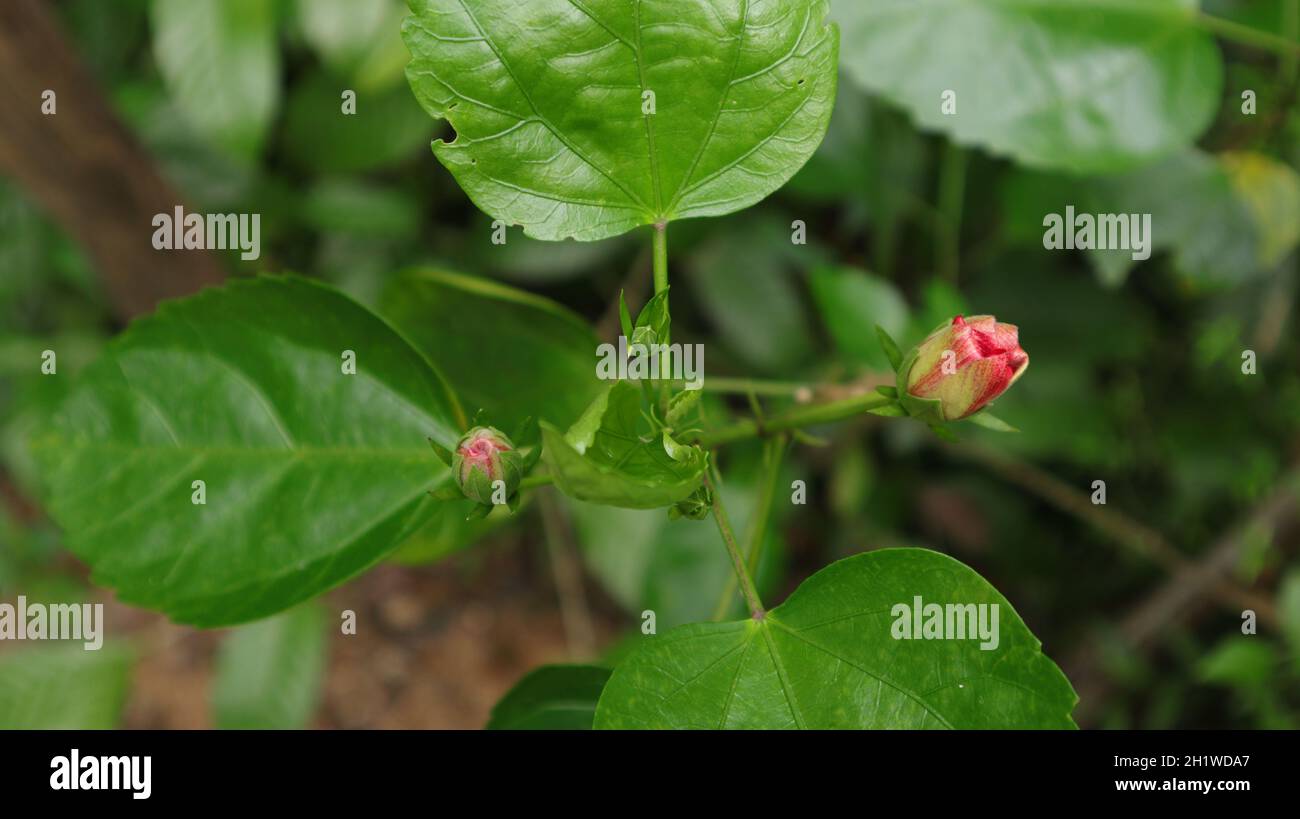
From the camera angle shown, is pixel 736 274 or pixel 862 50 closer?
pixel 862 50

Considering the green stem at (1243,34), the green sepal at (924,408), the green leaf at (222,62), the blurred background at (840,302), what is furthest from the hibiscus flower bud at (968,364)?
the green leaf at (222,62)

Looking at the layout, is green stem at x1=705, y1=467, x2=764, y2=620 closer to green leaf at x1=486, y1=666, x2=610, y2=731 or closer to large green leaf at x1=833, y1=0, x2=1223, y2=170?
green leaf at x1=486, y1=666, x2=610, y2=731

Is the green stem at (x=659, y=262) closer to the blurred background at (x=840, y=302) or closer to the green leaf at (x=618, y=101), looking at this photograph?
the green leaf at (x=618, y=101)

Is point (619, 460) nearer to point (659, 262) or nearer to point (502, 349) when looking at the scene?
point (659, 262)

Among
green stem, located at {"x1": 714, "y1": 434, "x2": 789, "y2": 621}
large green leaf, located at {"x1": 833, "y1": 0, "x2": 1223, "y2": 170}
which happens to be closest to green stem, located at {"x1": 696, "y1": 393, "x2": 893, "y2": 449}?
green stem, located at {"x1": 714, "y1": 434, "x2": 789, "y2": 621}

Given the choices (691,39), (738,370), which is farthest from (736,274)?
(691,39)
